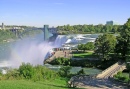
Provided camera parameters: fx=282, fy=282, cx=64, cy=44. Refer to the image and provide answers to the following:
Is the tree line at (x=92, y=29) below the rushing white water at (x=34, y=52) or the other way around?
the other way around

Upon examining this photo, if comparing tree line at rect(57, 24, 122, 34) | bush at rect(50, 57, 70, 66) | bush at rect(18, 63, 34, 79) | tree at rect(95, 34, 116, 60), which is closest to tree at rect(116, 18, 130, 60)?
tree at rect(95, 34, 116, 60)

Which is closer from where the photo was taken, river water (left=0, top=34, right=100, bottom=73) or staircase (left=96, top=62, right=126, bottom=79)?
staircase (left=96, top=62, right=126, bottom=79)

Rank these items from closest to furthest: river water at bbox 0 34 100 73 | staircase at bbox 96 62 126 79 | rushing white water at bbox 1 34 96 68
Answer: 1. staircase at bbox 96 62 126 79
2. river water at bbox 0 34 100 73
3. rushing white water at bbox 1 34 96 68

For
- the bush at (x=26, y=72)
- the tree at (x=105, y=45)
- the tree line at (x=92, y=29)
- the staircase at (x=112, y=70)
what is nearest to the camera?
the bush at (x=26, y=72)

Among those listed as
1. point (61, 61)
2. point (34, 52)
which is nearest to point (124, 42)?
point (61, 61)

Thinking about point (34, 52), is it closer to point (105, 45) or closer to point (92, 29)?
point (105, 45)

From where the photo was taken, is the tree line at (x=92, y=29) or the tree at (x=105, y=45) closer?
the tree at (x=105, y=45)

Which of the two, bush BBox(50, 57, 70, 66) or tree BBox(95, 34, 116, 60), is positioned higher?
tree BBox(95, 34, 116, 60)

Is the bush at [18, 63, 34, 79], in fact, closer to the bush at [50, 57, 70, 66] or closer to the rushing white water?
the bush at [50, 57, 70, 66]

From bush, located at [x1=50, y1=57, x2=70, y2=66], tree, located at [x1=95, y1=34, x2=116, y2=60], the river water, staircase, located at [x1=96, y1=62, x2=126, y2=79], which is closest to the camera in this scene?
staircase, located at [x1=96, y1=62, x2=126, y2=79]

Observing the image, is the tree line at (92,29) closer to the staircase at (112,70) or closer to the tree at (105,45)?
the tree at (105,45)

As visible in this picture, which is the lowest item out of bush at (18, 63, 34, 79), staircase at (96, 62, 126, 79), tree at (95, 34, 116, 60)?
staircase at (96, 62, 126, 79)

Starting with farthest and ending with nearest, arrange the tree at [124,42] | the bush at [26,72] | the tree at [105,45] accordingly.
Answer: the tree at [105,45] < the tree at [124,42] < the bush at [26,72]

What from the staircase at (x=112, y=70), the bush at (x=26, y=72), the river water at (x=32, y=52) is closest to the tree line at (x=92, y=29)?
the river water at (x=32, y=52)
